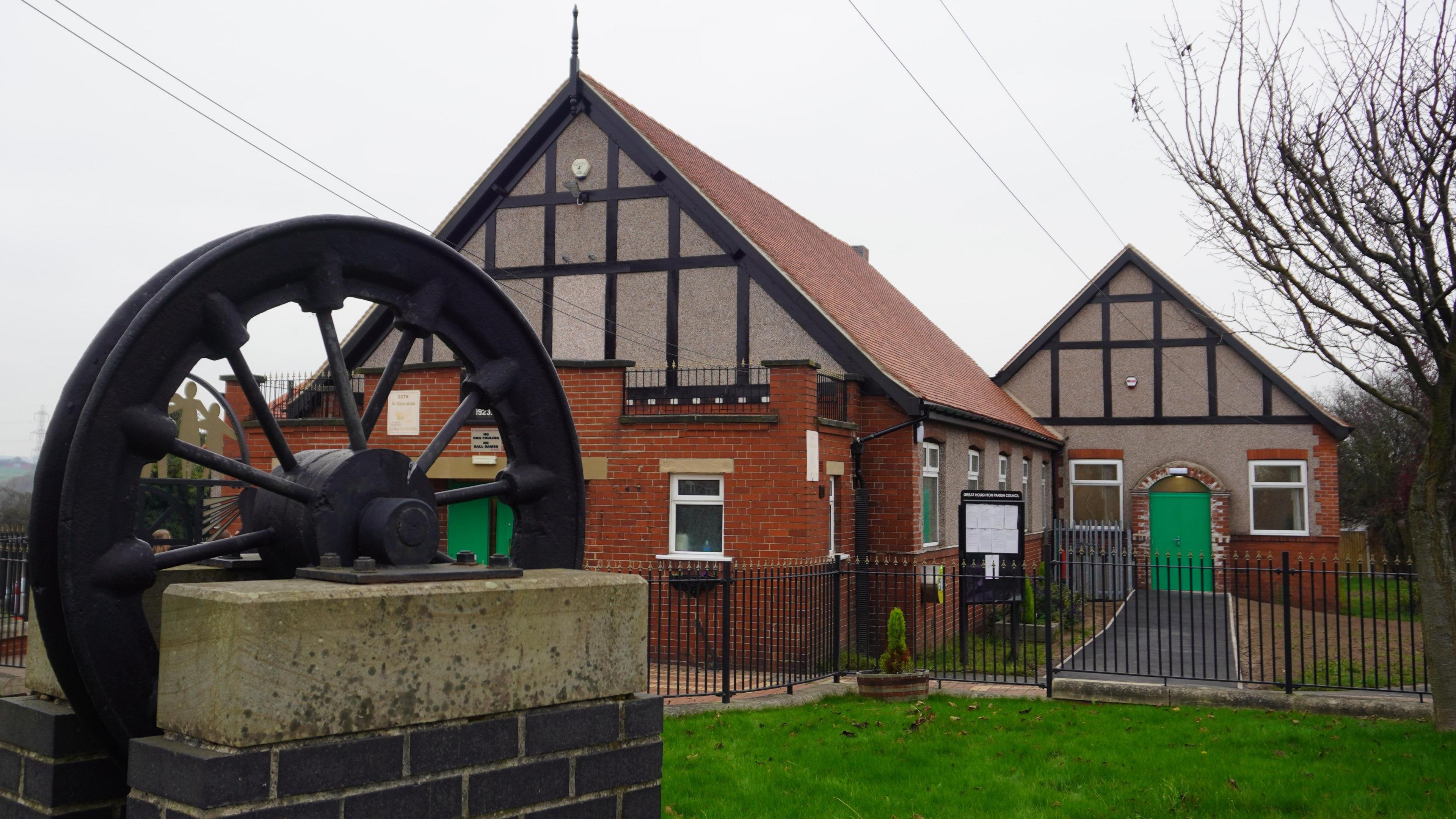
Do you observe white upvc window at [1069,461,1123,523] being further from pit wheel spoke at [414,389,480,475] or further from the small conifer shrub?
pit wheel spoke at [414,389,480,475]

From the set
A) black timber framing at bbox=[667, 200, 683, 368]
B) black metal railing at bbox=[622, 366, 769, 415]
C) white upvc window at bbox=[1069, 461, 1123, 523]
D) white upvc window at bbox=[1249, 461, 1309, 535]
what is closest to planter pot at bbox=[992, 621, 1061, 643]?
black metal railing at bbox=[622, 366, 769, 415]

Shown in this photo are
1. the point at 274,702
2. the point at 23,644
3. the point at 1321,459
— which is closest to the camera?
the point at 274,702

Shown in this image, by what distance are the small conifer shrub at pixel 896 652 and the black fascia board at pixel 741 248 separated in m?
4.34

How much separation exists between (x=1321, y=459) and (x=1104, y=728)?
17351 millimetres

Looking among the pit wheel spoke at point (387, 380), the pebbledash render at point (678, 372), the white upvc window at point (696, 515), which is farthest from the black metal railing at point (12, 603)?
the pit wheel spoke at point (387, 380)

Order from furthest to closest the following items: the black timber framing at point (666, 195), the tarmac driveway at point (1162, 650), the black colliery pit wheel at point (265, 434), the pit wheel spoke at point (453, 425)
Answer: the black timber framing at point (666, 195)
the tarmac driveway at point (1162, 650)
the pit wheel spoke at point (453, 425)
the black colliery pit wheel at point (265, 434)

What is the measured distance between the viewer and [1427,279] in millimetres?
9164

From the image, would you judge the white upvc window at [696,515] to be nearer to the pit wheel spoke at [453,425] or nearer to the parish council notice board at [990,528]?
the parish council notice board at [990,528]

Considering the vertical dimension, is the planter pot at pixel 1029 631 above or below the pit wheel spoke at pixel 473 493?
below

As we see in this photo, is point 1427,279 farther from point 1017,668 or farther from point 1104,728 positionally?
point 1017,668

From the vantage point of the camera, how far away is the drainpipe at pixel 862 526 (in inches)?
575

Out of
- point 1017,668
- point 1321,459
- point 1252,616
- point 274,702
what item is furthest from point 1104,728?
point 1321,459

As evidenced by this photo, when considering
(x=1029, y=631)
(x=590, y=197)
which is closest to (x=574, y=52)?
(x=590, y=197)

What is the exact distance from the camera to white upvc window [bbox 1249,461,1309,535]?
2358 centimetres
